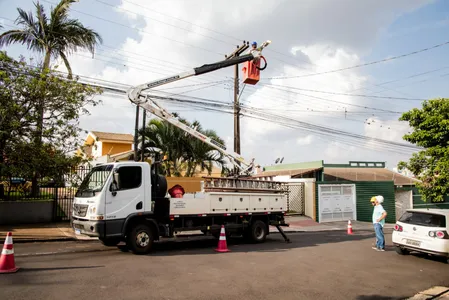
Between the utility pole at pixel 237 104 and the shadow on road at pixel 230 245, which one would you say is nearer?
the shadow on road at pixel 230 245

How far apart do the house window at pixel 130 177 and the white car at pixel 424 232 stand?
763 centimetres

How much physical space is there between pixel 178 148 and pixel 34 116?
866 centimetres

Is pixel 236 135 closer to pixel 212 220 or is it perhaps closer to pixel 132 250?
pixel 212 220

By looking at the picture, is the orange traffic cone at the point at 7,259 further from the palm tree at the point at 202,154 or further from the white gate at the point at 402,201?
the white gate at the point at 402,201

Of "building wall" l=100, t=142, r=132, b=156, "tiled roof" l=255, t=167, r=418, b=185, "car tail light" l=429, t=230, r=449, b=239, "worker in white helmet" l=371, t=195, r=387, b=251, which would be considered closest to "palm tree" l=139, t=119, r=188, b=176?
"tiled roof" l=255, t=167, r=418, b=185

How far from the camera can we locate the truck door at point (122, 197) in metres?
9.18

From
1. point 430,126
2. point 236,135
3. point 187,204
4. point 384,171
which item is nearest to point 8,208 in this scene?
point 187,204

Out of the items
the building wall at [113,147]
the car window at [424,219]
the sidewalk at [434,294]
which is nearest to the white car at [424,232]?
the car window at [424,219]

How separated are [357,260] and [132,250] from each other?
19.9ft

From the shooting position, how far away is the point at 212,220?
11.3m

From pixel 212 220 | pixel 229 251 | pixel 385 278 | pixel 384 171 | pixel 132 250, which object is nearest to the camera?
pixel 385 278

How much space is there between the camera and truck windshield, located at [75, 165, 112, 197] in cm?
943

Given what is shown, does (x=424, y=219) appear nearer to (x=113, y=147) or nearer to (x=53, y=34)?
(x=53, y=34)

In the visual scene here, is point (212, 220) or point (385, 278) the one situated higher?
point (212, 220)
